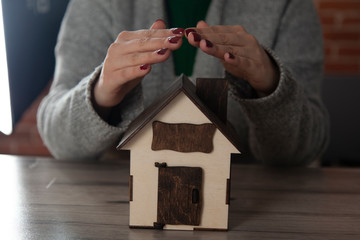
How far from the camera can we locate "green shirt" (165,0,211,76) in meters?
0.90

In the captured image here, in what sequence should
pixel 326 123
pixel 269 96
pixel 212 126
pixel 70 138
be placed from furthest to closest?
pixel 326 123 < pixel 70 138 < pixel 269 96 < pixel 212 126

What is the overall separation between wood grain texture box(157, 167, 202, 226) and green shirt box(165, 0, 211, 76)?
427 mm

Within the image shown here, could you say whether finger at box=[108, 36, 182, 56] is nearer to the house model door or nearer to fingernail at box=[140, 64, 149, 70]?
fingernail at box=[140, 64, 149, 70]

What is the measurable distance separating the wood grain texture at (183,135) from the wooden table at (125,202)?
4.8 inches

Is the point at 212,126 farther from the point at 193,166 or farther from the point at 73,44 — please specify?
the point at 73,44

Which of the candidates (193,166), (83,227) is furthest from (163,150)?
(83,227)

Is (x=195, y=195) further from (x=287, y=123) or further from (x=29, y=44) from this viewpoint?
(x=29, y=44)

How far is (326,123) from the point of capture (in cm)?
93

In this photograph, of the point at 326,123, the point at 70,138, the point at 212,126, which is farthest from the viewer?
the point at 326,123

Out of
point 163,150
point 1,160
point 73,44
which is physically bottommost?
point 1,160

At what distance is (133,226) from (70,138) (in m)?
0.31

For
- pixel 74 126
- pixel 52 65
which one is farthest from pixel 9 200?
pixel 52 65

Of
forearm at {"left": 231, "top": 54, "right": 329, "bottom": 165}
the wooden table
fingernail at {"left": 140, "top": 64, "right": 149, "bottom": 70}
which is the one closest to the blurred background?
the wooden table

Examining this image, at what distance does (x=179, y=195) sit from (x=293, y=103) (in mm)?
292
